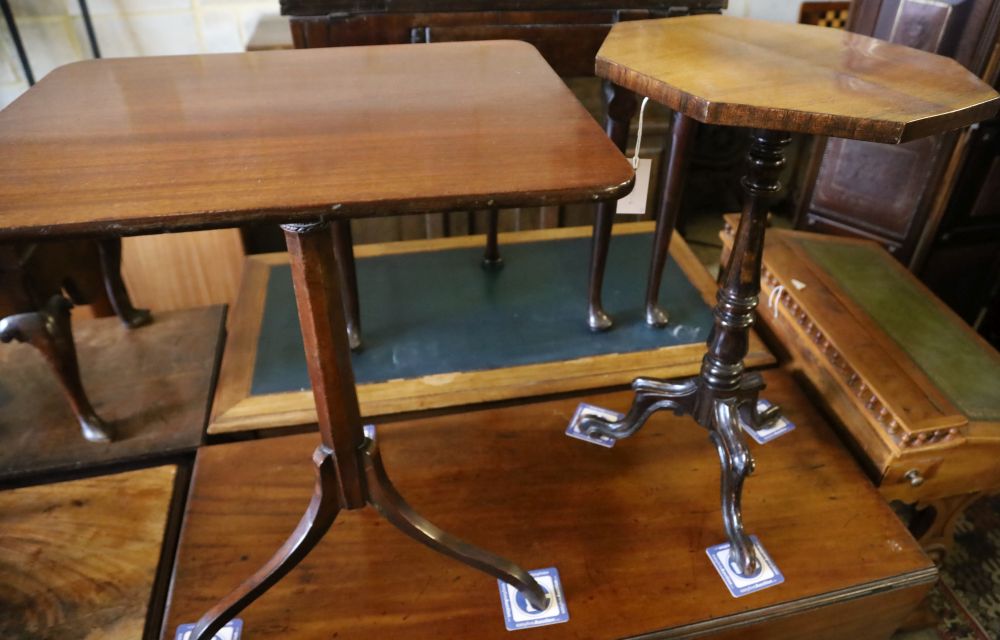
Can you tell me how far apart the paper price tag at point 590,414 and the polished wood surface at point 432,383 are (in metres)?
0.06

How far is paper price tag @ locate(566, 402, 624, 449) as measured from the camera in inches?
52.4

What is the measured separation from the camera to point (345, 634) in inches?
40.3

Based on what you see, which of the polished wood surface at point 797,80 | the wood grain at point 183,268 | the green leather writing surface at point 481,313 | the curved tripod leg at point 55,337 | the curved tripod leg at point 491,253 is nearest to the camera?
the polished wood surface at point 797,80

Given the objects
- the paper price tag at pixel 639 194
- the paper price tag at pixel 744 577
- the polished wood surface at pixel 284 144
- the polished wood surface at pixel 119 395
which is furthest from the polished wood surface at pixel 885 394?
the polished wood surface at pixel 119 395

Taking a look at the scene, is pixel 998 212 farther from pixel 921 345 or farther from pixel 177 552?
A: pixel 177 552

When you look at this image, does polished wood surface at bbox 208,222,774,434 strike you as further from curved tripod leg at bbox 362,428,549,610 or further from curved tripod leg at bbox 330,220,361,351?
curved tripod leg at bbox 362,428,549,610

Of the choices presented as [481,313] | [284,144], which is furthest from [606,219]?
[284,144]

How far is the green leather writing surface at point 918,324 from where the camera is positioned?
129cm

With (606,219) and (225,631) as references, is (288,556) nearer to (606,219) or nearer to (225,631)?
(225,631)

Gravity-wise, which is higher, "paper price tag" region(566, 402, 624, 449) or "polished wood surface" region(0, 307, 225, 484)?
"paper price tag" region(566, 402, 624, 449)

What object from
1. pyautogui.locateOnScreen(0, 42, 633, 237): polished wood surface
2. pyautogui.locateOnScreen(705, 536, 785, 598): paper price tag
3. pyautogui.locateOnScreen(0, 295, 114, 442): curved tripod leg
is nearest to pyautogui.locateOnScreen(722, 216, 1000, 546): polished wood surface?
pyautogui.locateOnScreen(705, 536, 785, 598): paper price tag

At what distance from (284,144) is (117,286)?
106 centimetres

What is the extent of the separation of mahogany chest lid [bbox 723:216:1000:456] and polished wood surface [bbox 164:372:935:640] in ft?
0.47

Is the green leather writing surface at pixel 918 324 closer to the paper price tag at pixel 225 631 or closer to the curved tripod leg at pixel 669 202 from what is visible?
the curved tripod leg at pixel 669 202
